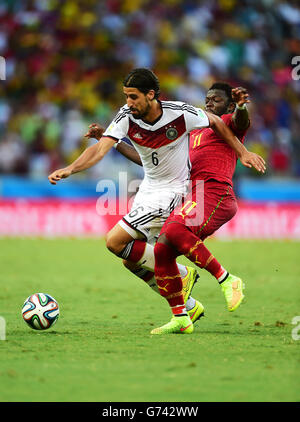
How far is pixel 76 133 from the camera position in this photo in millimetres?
19531

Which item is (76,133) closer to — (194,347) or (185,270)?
(185,270)

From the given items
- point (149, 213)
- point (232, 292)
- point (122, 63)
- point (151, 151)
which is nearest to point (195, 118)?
point (151, 151)

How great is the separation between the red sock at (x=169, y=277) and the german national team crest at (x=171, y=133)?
3.38 ft

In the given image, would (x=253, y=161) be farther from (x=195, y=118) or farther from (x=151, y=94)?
(x=151, y=94)

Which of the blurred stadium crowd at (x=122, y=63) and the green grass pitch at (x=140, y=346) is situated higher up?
the blurred stadium crowd at (x=122, y=63)

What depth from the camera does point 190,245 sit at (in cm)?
709

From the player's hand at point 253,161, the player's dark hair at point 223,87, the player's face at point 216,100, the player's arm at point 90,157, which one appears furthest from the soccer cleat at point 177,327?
the player's dark hair at point 223,87

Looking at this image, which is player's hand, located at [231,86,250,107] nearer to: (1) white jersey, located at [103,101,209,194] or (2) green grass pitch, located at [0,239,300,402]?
(1) white jersey, located at [103,101,209,194]

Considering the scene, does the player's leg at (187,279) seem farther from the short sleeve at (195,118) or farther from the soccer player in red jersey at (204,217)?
the short sleeve at (195,118)

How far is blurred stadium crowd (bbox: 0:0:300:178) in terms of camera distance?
1970 cm

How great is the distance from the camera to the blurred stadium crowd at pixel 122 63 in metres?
19.7

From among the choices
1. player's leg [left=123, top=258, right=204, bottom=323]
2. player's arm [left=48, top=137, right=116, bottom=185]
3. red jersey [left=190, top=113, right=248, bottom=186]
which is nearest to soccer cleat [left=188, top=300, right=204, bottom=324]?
player's leg [left=123, top=258, right=204, bottom=323]

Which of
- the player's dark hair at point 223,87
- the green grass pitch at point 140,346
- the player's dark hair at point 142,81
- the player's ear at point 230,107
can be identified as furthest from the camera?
the player's ear at point 230,107
